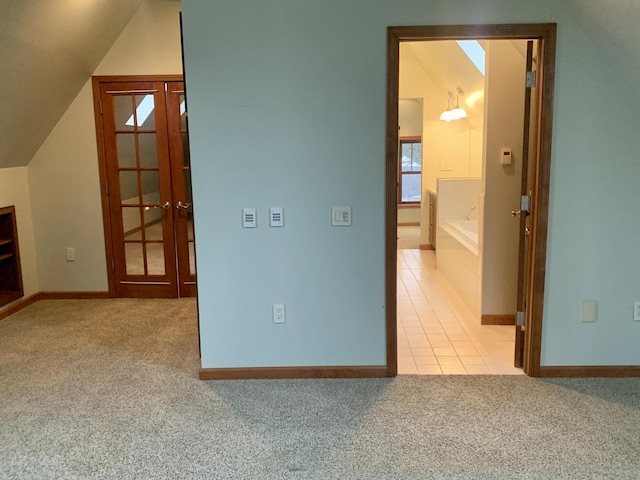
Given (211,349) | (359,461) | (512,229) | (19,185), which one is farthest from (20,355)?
(512,229)

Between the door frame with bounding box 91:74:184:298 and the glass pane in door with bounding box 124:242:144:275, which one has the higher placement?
the door frame with bounding box 91:74:184:298

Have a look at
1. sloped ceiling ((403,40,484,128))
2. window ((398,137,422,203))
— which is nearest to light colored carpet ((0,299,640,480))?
sloped ceiling ((403,40,484,128))

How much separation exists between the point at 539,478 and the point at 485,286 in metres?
2.08

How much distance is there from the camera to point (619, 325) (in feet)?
10.2

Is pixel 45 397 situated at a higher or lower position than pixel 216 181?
lower

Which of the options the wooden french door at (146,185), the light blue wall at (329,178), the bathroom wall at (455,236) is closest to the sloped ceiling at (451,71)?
the bathroom wall at (455,236)

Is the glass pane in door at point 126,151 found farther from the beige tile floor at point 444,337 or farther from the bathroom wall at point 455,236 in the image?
the bathroom wall at point 455,236

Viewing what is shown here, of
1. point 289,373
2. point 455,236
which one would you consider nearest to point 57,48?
point 289,373

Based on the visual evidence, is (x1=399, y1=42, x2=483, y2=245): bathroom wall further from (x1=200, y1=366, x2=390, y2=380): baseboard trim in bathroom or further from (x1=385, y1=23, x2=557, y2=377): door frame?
(x1=200, y1=366, x2=390, y2=380): baseboard trim in bathroom

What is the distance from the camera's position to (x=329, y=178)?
9.89ft

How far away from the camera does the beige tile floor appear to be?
3.34m

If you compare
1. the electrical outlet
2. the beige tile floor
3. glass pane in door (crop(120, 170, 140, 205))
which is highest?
glass pane in door (crop(120, 170, 140, 205))

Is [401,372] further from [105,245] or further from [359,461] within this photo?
[105,245]

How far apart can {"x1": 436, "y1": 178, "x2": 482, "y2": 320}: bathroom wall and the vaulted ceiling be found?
2.20 metres
